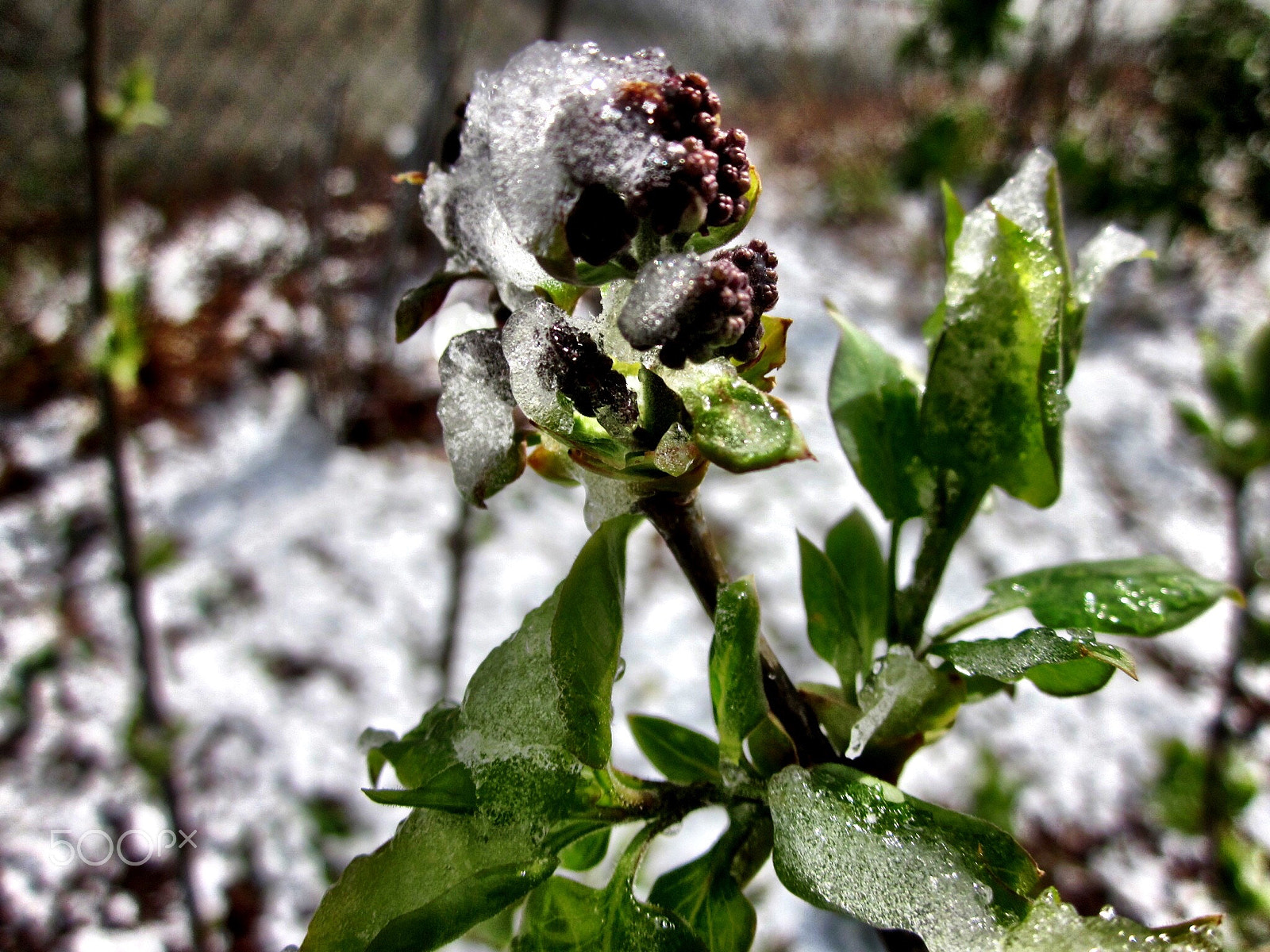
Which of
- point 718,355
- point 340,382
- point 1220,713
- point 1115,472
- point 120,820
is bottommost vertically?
point 120,820

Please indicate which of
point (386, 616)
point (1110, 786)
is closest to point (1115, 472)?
point (1110, 786)

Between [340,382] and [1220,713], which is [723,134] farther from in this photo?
[340,382]

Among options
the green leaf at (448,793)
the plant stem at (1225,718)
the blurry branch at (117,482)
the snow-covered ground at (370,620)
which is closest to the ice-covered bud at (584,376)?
the green leaf at (448,793)

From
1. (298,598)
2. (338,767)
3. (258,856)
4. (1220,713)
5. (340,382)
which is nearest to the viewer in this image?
→ (1220,713)

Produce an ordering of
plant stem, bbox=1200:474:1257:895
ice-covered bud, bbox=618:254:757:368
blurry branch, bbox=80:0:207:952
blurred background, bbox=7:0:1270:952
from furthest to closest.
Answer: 1. blurred background, bbox=7:0:1270:952
2. plant stem, bbox=1200:474:1257:895
3. blurry branch, bbox=80:0:207:952
4. ice-covered bud, bbox=618:254:757:368

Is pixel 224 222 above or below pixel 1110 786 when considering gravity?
above

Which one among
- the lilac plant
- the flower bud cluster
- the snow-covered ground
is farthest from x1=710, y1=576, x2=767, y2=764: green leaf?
the snow-covered ground

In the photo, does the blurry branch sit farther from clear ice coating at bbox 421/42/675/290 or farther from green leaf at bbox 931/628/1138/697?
green leaf at bbox 931/628/1138/697
